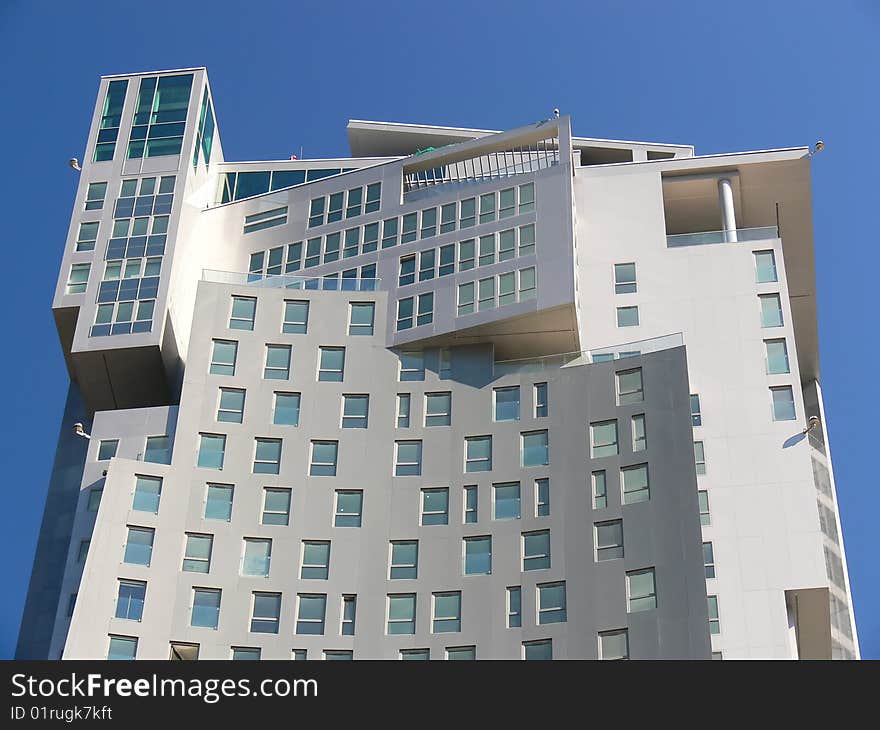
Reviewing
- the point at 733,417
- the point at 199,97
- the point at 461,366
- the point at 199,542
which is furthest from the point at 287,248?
the point at 733,417

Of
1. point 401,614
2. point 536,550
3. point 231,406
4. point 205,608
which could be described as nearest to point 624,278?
point 536,550

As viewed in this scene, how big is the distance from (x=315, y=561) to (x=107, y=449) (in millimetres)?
11500

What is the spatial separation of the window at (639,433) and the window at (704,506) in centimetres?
415

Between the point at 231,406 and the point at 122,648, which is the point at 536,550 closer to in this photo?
the point at 231,406

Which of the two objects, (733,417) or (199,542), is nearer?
(199,542)

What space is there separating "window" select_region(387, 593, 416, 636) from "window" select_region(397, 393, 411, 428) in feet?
28.1

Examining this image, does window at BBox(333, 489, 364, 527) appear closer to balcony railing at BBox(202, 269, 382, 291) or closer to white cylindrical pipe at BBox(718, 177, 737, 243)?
balcony railing at BBox(202, 269, 382, 291)

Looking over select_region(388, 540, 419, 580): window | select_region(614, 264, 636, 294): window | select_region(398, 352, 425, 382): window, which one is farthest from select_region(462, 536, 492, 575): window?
select_region(614, 264, 636, 294): window
